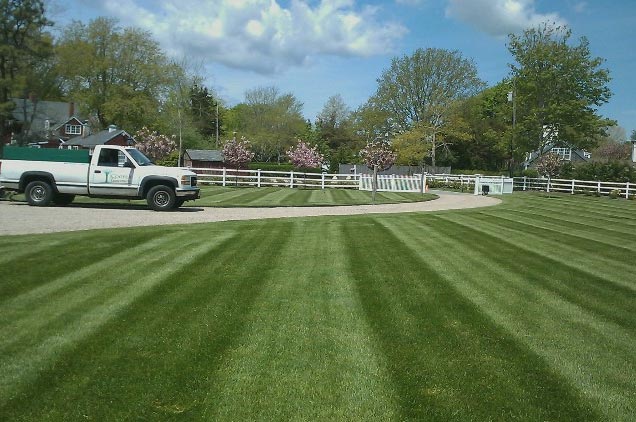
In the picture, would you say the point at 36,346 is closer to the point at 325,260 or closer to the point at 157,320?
the point at 157,320

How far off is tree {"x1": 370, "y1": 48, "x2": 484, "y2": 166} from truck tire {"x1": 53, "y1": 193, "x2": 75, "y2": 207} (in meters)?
53.8

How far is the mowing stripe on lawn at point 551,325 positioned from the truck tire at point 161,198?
10972 mm

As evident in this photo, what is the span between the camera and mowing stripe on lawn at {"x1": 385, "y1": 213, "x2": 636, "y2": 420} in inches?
170

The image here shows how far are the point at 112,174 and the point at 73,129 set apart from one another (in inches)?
2983

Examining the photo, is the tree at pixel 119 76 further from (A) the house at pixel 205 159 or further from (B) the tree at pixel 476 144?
(B) the tree at pixel 476 144

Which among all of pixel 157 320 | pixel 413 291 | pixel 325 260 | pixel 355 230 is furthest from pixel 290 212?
pixel 157 320

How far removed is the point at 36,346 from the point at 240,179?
36774 mm

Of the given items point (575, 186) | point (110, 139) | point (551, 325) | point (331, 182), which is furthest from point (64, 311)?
point (110, 139)

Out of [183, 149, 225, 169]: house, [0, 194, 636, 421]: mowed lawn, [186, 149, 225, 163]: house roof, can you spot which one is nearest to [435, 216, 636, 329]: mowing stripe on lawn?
[0, 194, 636, 421]: mowed lawn

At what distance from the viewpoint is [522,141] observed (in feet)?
179

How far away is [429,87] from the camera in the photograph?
232 ft

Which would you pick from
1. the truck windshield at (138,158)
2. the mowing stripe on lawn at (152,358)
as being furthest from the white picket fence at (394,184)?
the mowing stripe on lawn at (152,358)

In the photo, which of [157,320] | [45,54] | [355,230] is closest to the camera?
[157,320]

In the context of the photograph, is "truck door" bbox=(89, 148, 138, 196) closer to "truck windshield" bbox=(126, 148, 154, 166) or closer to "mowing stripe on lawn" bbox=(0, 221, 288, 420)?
"truck windshield" bbox=(126, 148, 154, 166)
